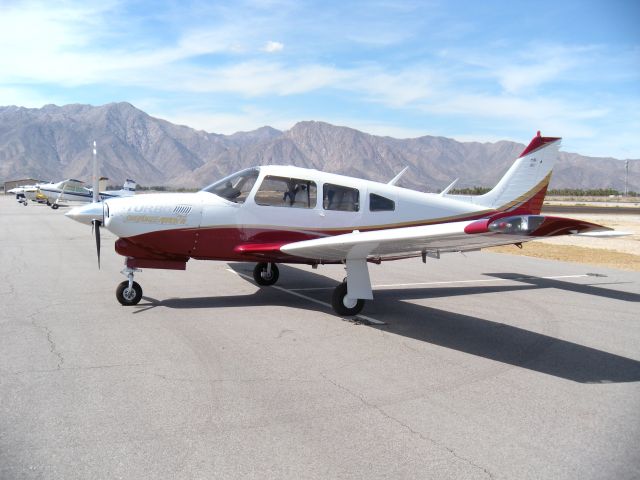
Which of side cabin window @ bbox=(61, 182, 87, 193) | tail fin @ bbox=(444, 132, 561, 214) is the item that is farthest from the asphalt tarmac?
side cabin window @ bbox=(61, 182, 87, 193)

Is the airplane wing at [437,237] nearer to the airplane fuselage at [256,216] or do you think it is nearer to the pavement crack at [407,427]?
the airplane fuselage at [256,216]

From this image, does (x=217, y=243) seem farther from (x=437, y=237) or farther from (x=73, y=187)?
(x=73, y=187)

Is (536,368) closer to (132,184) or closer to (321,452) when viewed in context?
(321,452)

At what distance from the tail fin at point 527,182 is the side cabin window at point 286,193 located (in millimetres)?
4398

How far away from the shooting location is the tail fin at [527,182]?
1148cm

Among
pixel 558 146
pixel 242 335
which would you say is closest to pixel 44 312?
pixel 242 335

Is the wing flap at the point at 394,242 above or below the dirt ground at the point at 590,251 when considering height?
above

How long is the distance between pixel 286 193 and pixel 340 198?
1.01 meters

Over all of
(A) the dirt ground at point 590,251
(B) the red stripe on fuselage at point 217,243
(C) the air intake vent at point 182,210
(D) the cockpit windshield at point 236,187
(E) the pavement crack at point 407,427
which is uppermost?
(D) the cockpit windshield at point 236,187

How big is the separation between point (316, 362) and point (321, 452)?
2151 millimetres

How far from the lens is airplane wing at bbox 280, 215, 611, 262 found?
546 cm

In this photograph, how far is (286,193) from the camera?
9453 mm

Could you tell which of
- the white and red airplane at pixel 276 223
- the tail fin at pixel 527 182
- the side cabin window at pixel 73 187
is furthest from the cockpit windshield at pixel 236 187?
the side cabin window at pixel 73 187

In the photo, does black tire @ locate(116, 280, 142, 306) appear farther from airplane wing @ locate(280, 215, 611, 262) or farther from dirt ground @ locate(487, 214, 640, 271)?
dirt ground @ locate(487, 214, 640, 271)
